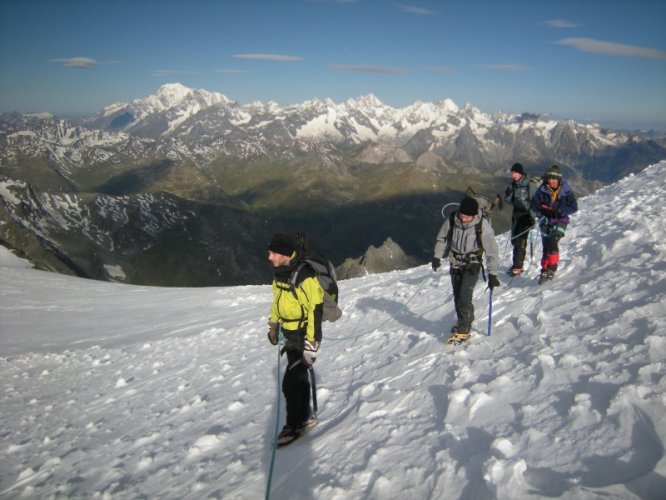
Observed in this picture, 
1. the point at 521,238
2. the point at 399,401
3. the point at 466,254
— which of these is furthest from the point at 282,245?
the point at 521,238

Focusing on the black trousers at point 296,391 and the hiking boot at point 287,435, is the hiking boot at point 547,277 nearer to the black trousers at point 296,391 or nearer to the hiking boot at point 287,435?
the black trousers at point 296,391

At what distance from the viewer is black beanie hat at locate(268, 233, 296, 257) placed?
7.69 metres

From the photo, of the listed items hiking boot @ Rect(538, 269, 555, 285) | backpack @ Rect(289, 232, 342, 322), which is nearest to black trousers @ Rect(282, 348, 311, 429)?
backpack @ Rect(289, 232, 342, 322)

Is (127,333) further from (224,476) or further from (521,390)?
(521,390)

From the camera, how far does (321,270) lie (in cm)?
809

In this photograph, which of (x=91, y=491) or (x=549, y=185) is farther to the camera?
(x=549, y=185)

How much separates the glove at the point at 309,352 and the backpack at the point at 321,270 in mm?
583

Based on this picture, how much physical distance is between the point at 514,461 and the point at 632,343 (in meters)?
3.75

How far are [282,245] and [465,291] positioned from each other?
4885 millimetres

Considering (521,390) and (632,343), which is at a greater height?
(632,343)

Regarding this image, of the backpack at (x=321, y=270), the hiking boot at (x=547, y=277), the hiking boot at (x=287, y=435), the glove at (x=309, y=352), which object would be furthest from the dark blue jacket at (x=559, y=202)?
the hiking boot at (x=287, y=435)

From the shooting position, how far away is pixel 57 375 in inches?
587

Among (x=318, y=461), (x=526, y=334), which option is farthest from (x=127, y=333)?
(x=526, y=334)

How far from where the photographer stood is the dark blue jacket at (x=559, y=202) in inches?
495
